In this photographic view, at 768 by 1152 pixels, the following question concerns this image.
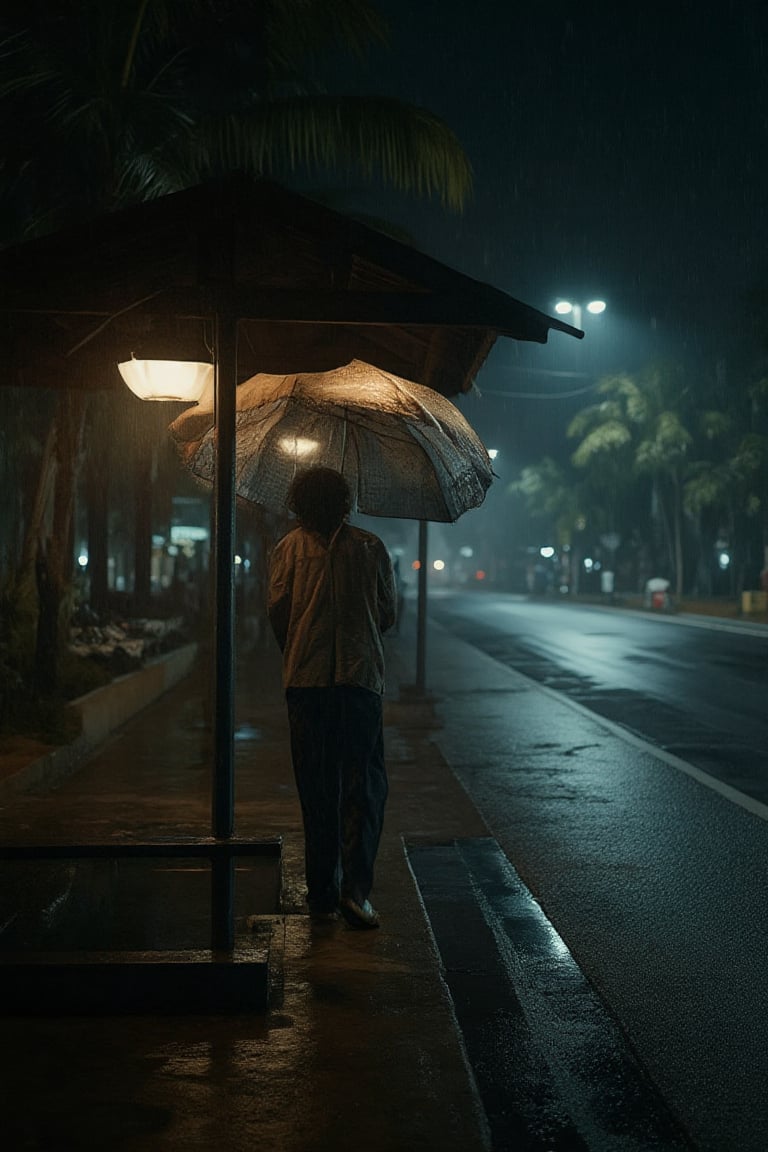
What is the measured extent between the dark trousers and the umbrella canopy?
120 centimetres

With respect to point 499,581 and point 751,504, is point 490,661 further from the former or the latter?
point 499,581

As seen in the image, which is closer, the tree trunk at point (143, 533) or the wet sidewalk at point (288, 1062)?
the wet sidewalk at point (288, 1062)

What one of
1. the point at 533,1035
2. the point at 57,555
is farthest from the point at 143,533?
the point at 533,1035

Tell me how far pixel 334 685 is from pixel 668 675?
1646cm

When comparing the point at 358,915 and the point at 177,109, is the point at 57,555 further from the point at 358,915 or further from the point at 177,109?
the point at 358,915

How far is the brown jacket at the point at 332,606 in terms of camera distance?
5773mm

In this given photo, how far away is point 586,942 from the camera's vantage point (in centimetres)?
604

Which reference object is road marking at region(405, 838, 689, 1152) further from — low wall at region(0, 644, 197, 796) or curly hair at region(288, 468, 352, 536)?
low wall at region(0, 644, 197, 796)

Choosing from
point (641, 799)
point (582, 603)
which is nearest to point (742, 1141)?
point (641, 799)

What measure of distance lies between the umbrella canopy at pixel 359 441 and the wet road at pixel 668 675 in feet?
14.7

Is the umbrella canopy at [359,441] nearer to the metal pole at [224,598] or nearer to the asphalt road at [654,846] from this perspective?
the metal pole at [224,598]

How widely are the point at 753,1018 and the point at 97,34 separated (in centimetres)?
1209

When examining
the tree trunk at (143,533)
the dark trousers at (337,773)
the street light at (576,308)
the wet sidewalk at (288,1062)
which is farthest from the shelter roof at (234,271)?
the street light at (576,308)

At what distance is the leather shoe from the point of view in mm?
5805
